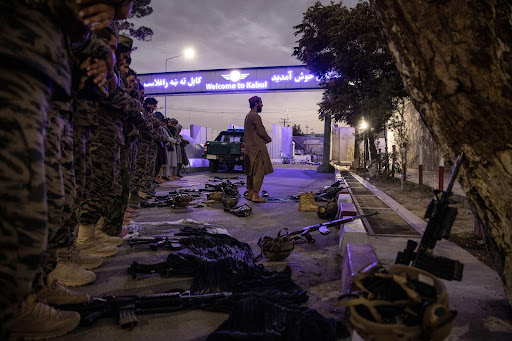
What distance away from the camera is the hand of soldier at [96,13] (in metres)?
1.42

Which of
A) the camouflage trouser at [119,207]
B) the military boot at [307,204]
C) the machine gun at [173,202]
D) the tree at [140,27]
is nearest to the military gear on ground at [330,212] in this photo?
the military boot at [307,204]

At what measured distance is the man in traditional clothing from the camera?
7.00m

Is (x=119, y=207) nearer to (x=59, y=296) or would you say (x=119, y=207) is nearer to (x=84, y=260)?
(x=84, y=260)

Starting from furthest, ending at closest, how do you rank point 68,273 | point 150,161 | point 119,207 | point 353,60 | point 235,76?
1. point 235,76
2. point 353,60
3. point 150,161
4. point 119,207
5. point 68,273

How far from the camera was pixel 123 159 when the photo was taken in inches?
152

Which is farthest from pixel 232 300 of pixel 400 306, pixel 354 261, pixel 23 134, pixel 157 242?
pixel 157 242

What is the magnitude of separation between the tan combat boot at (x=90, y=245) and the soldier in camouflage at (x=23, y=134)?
1.99 meters

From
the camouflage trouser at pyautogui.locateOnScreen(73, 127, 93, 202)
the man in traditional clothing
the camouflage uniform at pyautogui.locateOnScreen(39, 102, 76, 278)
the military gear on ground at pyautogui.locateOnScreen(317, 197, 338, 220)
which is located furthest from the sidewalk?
the man in traditional clothing

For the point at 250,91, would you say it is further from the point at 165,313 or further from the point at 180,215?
the point at 165,313

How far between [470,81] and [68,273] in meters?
2.89

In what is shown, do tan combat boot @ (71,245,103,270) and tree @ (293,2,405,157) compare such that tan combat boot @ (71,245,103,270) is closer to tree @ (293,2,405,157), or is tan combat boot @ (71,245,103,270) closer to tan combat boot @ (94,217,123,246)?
tan combat boot @ (94,217,123,246)

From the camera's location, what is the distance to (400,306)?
1.08 m

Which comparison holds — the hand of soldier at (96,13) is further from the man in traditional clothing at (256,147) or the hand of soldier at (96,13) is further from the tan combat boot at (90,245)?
the man in traditional clothing at (256,147)

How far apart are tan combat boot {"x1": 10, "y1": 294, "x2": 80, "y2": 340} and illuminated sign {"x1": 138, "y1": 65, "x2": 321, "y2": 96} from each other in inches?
844
